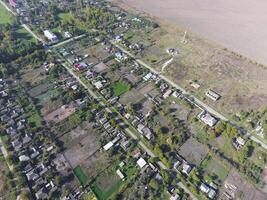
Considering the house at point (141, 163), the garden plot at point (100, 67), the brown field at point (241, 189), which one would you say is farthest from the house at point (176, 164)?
the garden plot at point (100, 67)

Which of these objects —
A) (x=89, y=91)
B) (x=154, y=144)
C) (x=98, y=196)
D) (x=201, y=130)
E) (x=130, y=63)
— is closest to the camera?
(x=98, y=196)

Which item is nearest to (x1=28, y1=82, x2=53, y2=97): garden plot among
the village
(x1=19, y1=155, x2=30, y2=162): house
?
the village

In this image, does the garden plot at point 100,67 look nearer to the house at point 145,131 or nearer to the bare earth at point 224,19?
the house at point 145,131

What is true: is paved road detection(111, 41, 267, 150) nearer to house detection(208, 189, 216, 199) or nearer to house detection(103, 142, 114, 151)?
house detection(208, 189, 216, 199)

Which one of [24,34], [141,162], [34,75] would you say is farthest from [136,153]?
[24,34]

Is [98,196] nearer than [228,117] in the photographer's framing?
Yes

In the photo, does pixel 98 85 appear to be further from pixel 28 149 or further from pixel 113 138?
pixel 28 149

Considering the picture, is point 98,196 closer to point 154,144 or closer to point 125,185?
point 125,185

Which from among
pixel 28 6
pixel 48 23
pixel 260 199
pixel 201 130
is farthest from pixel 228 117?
pixel 28 6
